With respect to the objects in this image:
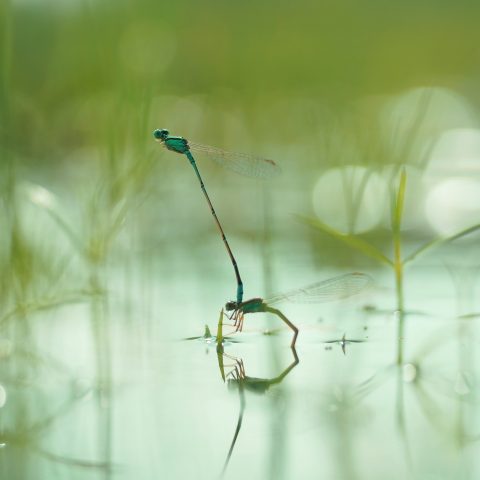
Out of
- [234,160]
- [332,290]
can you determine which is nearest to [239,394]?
[332,290]

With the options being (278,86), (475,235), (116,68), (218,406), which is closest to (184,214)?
(475,235)

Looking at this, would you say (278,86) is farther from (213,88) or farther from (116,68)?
(116,68)

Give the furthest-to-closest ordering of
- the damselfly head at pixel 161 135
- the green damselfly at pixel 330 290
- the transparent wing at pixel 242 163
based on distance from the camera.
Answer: the transparent wing at pixel 242 163 → the damselfly head at pixel 161 135 → the green damselfly at pixel 330 290

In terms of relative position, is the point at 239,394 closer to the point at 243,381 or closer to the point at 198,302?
the point at 243,381

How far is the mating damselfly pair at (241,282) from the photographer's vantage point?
117 inches

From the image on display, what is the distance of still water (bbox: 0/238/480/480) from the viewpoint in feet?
6.26

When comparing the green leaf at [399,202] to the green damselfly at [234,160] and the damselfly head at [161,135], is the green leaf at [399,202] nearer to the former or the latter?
the green damselfly at [234,160]

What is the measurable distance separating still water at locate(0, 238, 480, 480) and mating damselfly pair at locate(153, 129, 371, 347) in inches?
2.9

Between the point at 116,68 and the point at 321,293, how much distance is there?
102 centimetres

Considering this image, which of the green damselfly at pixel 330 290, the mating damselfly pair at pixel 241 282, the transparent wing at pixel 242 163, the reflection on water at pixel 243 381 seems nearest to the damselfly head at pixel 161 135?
the mating damselfly pair at pixel 241 282

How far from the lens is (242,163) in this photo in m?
4.10

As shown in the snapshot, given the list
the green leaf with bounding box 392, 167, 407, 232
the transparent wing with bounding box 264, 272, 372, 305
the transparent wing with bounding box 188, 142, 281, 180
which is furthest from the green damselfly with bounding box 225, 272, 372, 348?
the transparent wing with bounding box 188, 142, 281, 180

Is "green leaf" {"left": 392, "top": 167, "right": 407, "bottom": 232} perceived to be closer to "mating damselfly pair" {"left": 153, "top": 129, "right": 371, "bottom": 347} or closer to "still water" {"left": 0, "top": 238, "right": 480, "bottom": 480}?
"mating damselfly pair" {"left": 153, "top": 129, "right": 371, "bottom": 347}

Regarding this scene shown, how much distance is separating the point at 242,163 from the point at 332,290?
3.19 ft
